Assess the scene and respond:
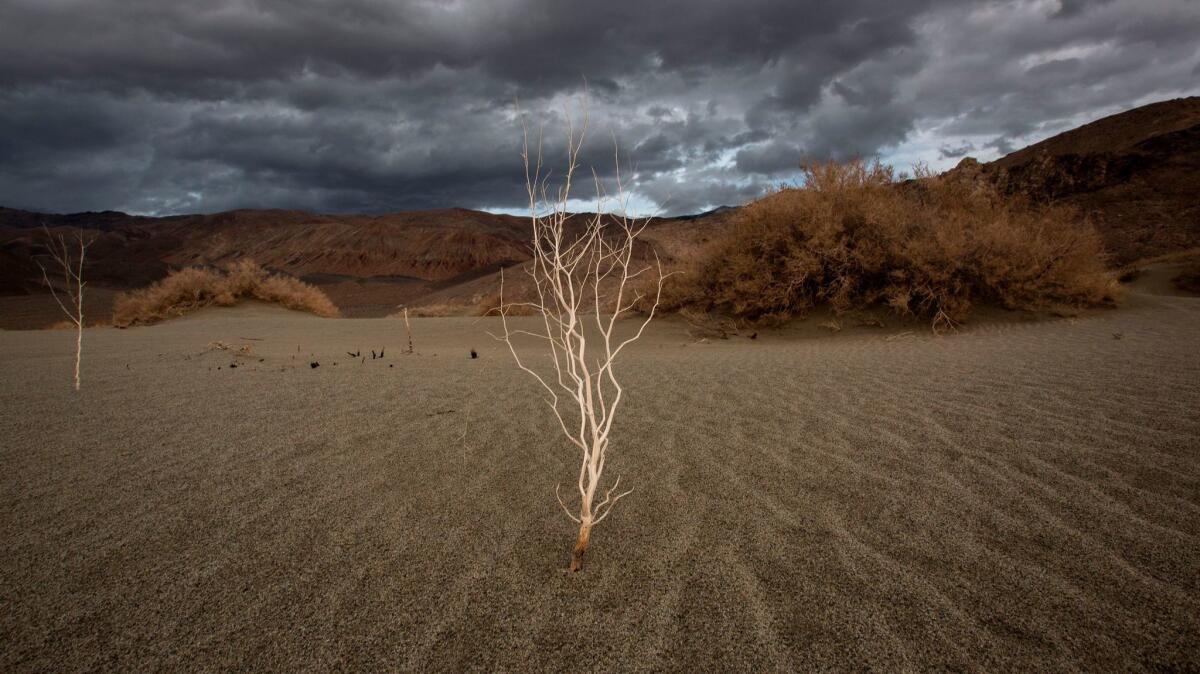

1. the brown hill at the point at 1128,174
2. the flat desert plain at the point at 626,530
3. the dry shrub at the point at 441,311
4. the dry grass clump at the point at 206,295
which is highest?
the brown hill at the point at 1128,174

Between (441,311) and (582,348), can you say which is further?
(441,311)

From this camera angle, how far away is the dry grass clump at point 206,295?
1320cm

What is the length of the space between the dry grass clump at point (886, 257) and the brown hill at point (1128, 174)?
636 centimetres

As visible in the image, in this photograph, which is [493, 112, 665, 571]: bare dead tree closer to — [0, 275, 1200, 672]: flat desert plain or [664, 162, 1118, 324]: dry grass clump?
[0, 275, 1200, 672]: flat desert plain

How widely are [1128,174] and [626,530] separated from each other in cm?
2577

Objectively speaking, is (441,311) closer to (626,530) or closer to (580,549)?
(626,530)

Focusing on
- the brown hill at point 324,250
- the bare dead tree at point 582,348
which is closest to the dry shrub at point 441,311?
the brown hill at point 324,250

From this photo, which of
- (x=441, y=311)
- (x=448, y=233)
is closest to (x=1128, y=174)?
(x=441, y=311)

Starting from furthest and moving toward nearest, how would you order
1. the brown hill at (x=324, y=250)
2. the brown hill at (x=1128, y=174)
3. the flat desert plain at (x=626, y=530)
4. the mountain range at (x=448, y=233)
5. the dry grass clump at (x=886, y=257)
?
the brown hill at (x=324, y=250)
the mountain range at (x=448, y=233)
the brown hill at (x=1128, y=174)
the dry grass clump at (x=886, y=257)
the flat desert plain at (x=626, y=530)

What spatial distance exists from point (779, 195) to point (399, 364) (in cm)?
714

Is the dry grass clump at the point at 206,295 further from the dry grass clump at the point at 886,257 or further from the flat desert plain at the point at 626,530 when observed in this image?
the dry grass clump at the point at 886,257

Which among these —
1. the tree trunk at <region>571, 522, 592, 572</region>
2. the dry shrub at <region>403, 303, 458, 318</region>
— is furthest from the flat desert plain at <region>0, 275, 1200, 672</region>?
the dry shrub at <region>403, 303, 458, 318</region>

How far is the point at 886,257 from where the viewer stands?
8.52 metres

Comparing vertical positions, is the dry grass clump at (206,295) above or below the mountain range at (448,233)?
below
